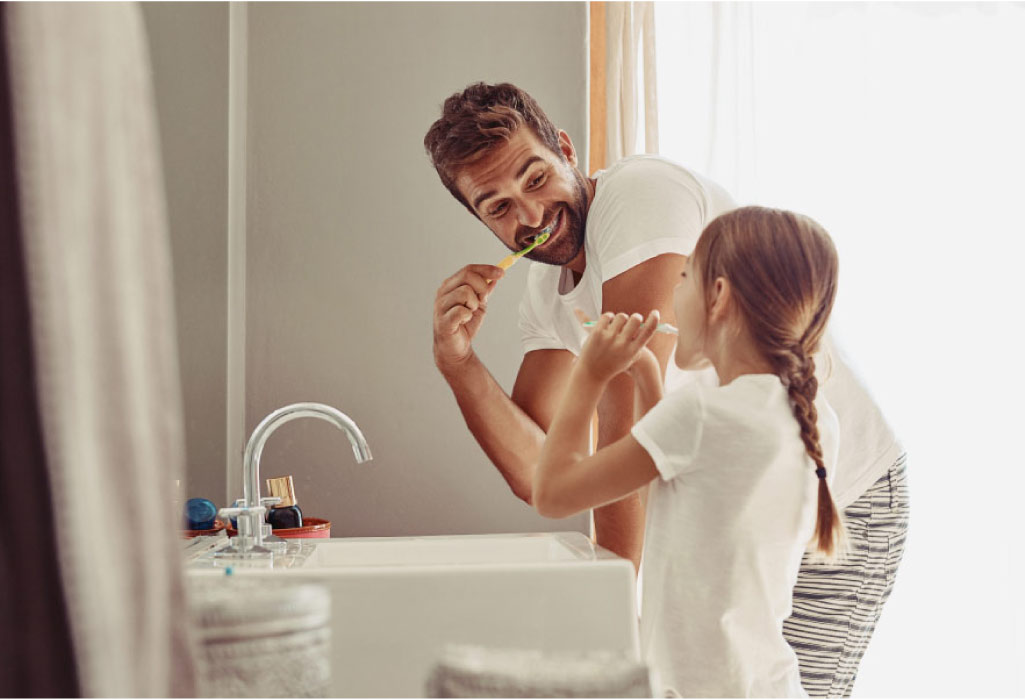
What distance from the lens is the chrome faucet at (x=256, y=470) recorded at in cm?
110

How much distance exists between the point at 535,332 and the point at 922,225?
1024mm

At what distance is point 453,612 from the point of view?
32.3 inches

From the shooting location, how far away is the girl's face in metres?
0.87

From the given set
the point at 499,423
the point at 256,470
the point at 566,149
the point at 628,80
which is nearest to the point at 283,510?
the point at 256,470

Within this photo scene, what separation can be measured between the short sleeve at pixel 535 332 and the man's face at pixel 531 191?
0.55 ft

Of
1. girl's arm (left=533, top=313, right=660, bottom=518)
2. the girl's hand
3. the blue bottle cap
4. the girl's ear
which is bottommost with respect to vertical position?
the blue bottle cap

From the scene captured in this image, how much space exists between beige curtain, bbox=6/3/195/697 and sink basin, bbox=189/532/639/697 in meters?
0.40

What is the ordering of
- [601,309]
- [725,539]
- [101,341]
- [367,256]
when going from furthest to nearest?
1. [367,256]
2. [601,309]
3. [725,539]
4. [101,341]

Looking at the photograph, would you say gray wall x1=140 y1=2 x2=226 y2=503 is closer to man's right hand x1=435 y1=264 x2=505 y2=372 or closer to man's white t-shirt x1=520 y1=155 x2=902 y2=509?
man's right hand x1=435 y1=264 x2=505 y2=372

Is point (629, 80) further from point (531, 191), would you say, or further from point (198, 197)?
point (198, 197)

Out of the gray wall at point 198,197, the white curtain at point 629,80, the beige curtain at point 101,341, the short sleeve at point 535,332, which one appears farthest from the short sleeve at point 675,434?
the white curtain at point 629,80

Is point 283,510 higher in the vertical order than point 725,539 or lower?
lower

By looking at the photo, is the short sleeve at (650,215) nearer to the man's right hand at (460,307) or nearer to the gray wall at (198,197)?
the man's right hand at (460,307)

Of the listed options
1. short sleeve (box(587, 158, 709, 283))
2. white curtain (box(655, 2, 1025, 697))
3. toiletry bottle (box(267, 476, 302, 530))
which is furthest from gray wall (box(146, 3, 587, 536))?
short sleeve (box(587, 158, 709, 283))
